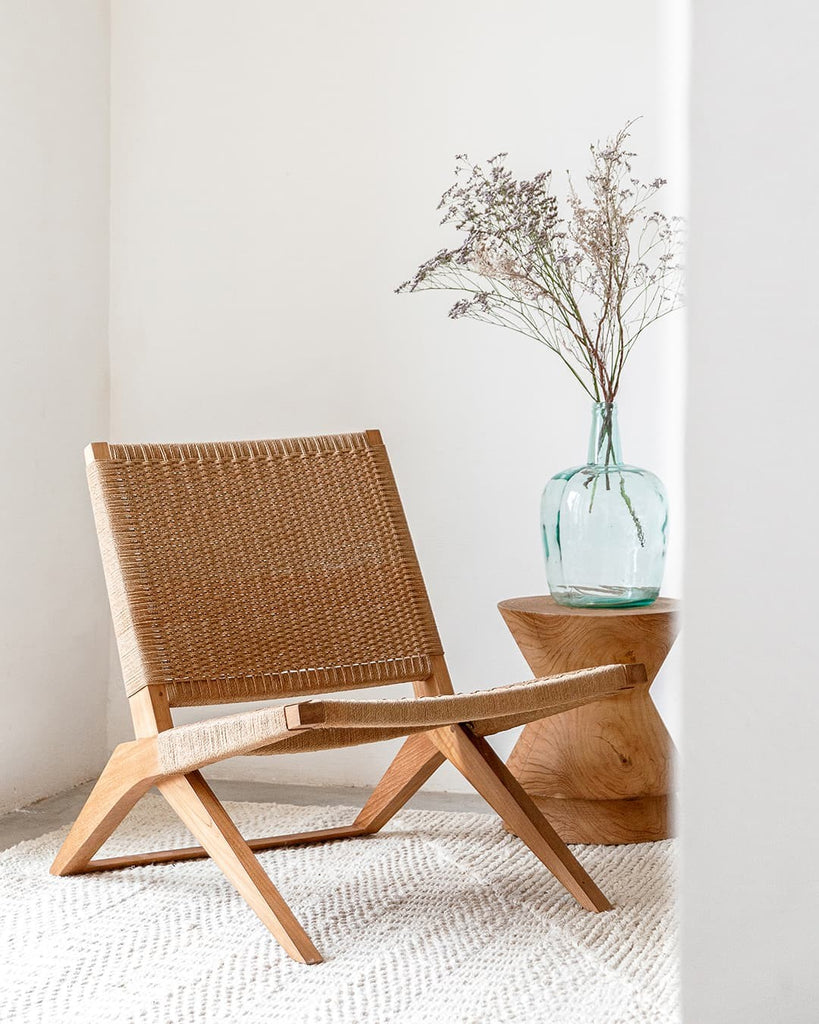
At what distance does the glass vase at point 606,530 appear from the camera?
80.7 inches

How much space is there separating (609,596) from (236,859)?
2.78 ft

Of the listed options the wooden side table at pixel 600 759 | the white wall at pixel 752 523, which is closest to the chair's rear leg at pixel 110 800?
the wooden side table at pixel 600 759

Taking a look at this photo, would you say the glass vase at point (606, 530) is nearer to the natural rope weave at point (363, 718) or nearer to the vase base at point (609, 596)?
the vase base at point (609, 596)

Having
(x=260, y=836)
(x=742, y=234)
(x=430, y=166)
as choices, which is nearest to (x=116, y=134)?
(x=430, y=166)

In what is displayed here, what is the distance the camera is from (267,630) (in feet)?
6.44

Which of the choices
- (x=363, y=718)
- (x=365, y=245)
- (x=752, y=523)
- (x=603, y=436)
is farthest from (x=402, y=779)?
(x=752, y=523)

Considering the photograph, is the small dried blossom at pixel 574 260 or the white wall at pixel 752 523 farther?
the small dried blossom at pixel 574 260

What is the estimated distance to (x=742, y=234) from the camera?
1.63 feet

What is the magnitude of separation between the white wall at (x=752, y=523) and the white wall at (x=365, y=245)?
195cm

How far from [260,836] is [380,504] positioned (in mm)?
671

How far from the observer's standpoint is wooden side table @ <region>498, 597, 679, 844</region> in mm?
2039

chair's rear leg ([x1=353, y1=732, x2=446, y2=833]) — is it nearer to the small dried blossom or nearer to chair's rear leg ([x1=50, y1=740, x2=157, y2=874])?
chair's rear leg ([x1=50, y1=740, x2=157, y2=874])

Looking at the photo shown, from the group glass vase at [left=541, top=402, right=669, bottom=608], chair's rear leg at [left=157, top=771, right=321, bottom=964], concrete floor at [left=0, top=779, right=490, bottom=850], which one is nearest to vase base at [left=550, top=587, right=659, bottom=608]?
glass vase at [left=541, top=402, right=669, bottom=608]

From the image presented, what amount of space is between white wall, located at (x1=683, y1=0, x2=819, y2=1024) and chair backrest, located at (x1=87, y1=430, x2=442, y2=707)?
1405mm
